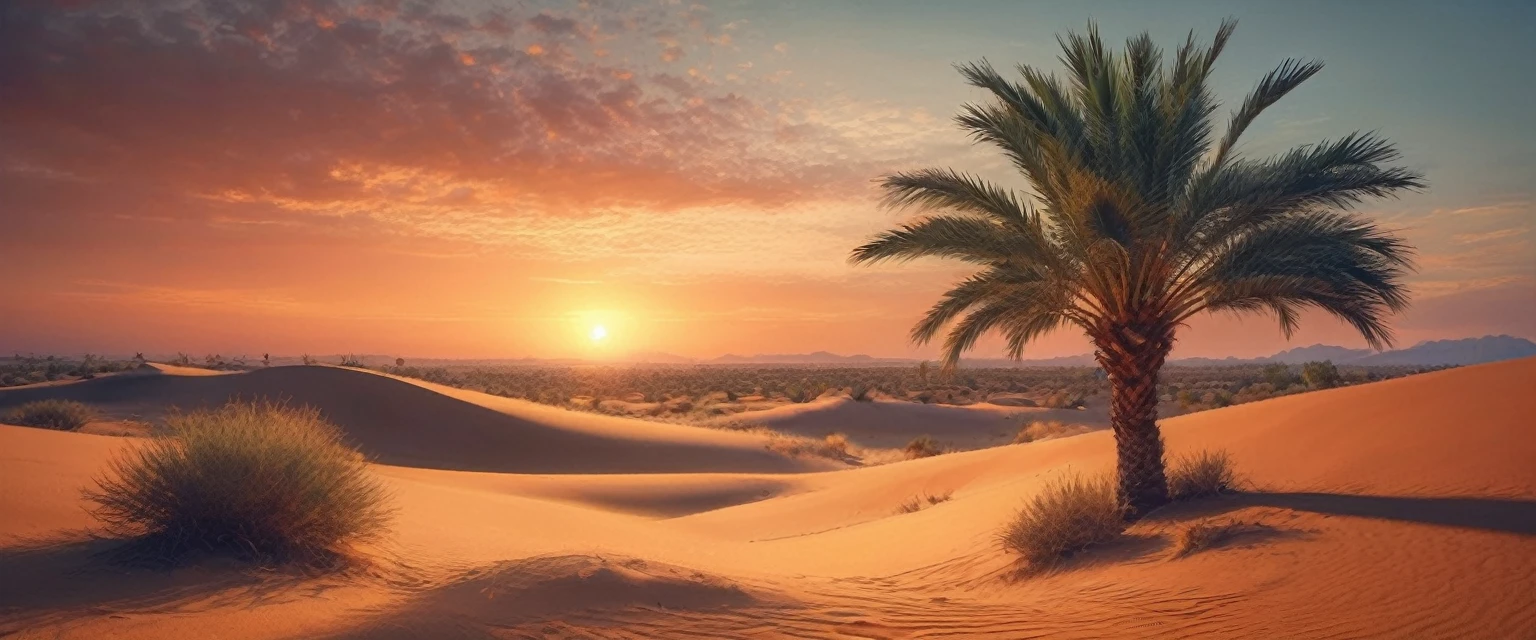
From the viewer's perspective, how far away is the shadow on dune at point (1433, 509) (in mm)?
8844

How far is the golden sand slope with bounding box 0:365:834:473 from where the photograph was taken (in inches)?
1228

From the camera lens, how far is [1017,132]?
11688 millimetres

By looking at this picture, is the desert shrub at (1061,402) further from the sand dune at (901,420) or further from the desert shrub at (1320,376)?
the desert shrub at (1320,376)

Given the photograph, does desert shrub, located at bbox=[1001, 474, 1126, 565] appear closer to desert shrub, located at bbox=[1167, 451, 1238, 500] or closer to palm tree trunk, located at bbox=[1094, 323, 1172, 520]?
palm tree trunk, located at bbox=[1094, 323, 1172, 520]

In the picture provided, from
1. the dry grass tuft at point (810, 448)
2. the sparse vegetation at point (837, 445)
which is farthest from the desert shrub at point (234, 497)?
the sparse vegetation at point (837, 445)

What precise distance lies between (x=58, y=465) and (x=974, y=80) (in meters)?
12.9

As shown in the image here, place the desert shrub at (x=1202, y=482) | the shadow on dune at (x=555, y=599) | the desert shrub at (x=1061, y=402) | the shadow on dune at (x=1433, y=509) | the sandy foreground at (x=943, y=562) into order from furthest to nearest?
the desert shrub at (x=1061, y=402) < the desert shrub at (x=1202, y=482) < the shadow on dune at (x=1433, y=509) < the sandy foreground at (x=943, y=562) < the shadow on dune at (x=555, y=599)

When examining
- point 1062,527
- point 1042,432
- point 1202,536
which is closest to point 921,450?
point 1042,432

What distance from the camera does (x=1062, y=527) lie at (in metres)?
10.7

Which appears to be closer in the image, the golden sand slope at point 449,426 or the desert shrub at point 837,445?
the golden sand slope at point 449,426

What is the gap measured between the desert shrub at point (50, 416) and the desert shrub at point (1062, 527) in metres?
26.4

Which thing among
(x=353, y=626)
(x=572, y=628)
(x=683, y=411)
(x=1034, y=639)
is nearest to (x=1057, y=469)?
(x=1034, y=639)

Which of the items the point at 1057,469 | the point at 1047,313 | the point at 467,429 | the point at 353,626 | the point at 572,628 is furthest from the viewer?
the point at 467,429

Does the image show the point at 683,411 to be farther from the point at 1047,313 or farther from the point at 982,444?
the point at 1047,313
